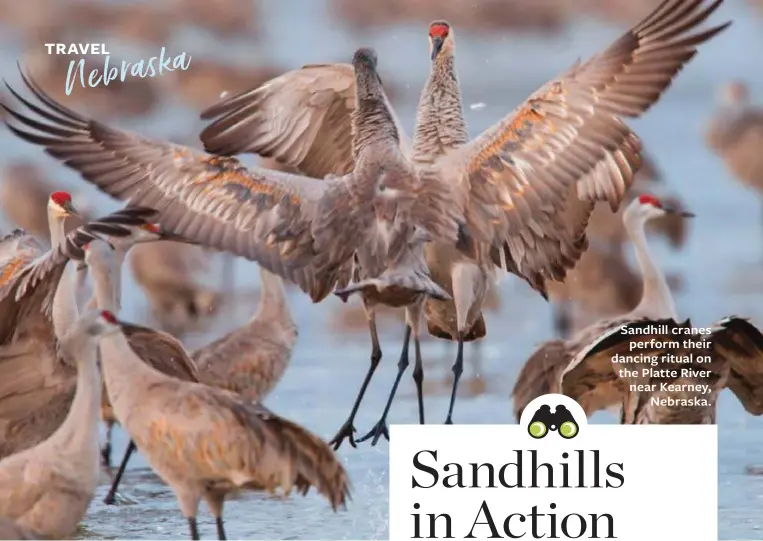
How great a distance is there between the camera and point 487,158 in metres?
6.02

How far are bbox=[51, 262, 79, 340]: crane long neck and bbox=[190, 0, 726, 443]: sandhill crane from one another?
0.66m

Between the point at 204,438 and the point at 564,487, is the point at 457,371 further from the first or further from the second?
the point at 204,438

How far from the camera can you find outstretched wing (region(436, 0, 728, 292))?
586cm

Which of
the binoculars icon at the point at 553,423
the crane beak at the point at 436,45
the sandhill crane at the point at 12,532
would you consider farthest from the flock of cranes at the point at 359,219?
the sandhill crane at the point at 12,532

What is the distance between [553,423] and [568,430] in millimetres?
53

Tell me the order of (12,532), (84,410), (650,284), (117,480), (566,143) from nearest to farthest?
(12,532)
(84,410)
(566,143)
(117,480)
(650,284)

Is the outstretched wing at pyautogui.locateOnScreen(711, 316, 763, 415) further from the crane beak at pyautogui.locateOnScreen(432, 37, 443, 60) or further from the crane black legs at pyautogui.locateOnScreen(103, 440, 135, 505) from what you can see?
the crane black legs at pyautogui.locateOnScreen(103, 440, 135, 505)

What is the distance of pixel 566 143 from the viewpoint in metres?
5.92

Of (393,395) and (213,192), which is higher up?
(213,192)

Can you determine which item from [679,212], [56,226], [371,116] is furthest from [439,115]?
[56,226]

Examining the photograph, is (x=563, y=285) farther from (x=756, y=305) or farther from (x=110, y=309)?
(x=110, y=309)

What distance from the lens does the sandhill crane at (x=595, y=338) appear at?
613 centimetres

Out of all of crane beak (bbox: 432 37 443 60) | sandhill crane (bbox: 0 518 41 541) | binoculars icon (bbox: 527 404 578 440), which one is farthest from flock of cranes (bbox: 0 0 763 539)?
sandhill crane (bbox: 0 518 41 541)

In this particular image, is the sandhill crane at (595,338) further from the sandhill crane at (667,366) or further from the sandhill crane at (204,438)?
the sandhill crane at (204,438)
